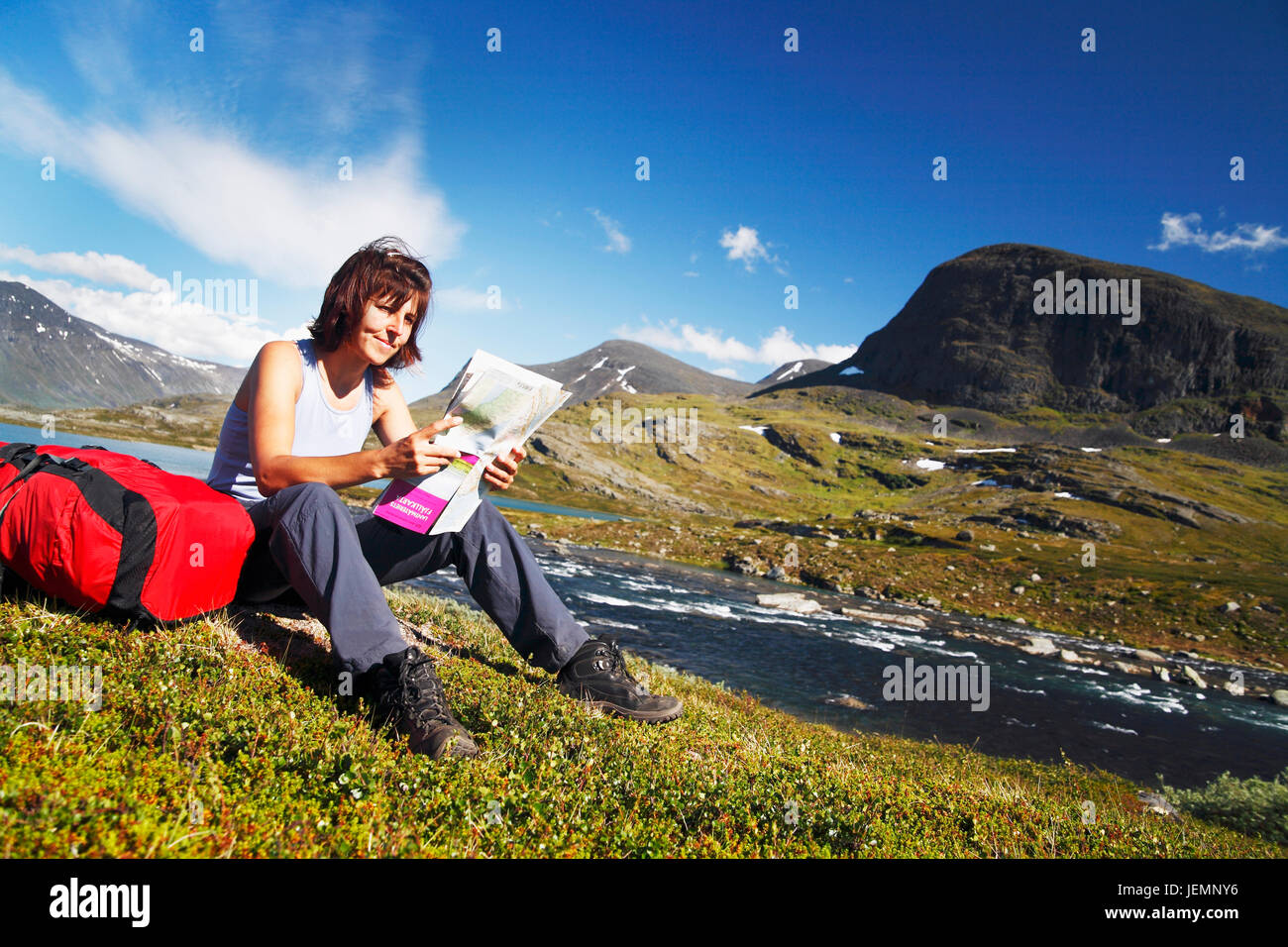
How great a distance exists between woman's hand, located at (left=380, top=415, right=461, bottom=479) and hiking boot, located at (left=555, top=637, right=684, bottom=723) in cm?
224

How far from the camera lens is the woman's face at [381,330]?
16.6 feet

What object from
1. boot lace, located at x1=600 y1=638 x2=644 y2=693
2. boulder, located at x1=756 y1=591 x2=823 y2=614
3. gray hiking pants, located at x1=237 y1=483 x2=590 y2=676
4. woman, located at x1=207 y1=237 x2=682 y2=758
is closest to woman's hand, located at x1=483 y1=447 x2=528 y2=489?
woman, located at x1=207 y1=237 x2=682 y2=758

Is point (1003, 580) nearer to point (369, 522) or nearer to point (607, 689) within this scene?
point (607, 689)

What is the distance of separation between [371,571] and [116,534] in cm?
151

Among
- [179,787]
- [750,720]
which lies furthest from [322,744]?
[750,720]

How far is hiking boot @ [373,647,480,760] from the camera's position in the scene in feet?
12.3

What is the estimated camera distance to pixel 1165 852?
4.95m

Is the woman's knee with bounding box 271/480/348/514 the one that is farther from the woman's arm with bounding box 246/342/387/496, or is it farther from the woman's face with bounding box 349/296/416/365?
the woman's face with bounding box 349/296/416/365

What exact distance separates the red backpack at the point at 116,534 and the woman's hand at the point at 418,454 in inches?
45.2

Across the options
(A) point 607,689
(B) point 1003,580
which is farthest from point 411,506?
(B) point 1003,580

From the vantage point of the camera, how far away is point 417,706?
13.0 ft

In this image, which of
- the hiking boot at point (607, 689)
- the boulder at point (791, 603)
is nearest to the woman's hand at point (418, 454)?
the hiking boot at point (607, 689)
